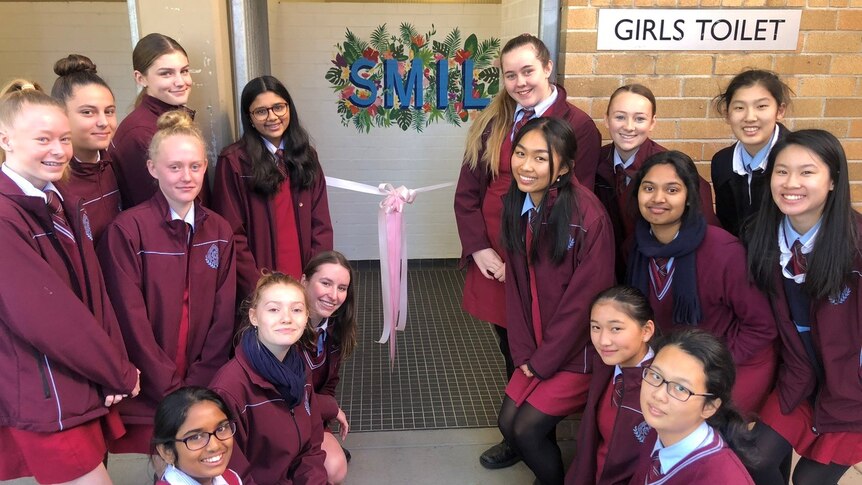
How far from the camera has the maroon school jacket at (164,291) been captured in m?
2.21

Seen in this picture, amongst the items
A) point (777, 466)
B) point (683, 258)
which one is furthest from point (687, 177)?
point (777, 466)

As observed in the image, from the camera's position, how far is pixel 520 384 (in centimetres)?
263

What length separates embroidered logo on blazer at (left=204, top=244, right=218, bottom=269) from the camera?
238 cm

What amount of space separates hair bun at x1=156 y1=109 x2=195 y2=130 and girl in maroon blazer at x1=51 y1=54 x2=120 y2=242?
17 centimetres

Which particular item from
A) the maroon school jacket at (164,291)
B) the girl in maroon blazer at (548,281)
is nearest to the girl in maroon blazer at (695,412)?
the girl in maroon blazer at (548,281)

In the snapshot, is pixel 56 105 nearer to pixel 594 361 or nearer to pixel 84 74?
pixel 84 74

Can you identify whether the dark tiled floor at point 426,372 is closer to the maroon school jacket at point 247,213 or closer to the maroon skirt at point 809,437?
the maroon school jacket at point 247,213

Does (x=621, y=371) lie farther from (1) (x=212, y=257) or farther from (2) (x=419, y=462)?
(1) (x=212, y=257)

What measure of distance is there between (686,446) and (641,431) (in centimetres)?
35

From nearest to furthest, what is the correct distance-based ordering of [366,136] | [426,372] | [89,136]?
[89,136]
[426,372]
[366,136]

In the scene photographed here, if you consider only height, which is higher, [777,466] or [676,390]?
[676,390]

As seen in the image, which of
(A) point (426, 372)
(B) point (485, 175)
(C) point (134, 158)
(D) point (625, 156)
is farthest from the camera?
(A) point (426, 372)

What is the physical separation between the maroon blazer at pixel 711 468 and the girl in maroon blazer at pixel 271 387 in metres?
1.18

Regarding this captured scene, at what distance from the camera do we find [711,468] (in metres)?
1.75
